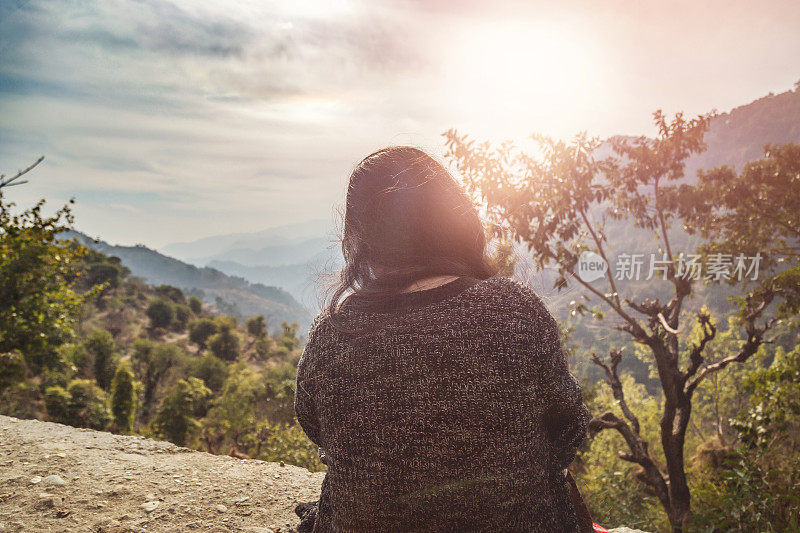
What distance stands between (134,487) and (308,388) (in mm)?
2797

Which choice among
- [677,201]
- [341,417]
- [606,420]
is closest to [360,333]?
[341,417]

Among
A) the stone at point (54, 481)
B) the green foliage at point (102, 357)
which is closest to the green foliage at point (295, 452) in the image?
the stone at point (54, 481)

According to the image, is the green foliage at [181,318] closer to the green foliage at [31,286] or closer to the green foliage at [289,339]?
the green foliage at [289,339]

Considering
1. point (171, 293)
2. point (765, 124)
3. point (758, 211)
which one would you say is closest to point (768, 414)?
point (758, 211)

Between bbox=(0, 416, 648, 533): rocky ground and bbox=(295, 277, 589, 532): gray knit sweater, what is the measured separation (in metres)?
2.16

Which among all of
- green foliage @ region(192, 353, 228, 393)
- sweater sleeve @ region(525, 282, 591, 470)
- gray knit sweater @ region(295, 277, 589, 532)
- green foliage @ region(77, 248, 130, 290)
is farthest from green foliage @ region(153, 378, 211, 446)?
green foliage @ region(77, 248, 130, 290)

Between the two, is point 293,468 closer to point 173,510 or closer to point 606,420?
point 173,510

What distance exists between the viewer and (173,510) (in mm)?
3207

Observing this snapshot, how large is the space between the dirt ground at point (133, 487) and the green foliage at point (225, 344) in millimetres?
46848

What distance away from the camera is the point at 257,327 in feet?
196

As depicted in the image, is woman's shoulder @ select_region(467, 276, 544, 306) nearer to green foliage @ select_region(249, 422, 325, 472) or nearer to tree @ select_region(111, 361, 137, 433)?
green foliage @ select_region(249, 422, 325, 472)

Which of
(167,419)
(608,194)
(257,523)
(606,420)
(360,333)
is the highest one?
(608,194)

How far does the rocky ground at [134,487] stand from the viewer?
10.00 feet

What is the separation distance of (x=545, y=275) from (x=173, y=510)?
523cm
